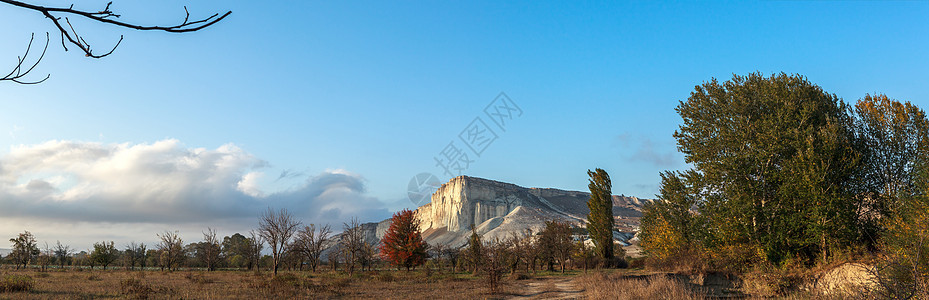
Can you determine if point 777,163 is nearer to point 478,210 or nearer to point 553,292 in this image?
point 553,292

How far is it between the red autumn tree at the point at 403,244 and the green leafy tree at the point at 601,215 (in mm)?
19598

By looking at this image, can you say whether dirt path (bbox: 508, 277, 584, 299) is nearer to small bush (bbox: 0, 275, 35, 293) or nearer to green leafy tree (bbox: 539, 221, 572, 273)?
small bush (bbox: 0, 275, 35, 293)

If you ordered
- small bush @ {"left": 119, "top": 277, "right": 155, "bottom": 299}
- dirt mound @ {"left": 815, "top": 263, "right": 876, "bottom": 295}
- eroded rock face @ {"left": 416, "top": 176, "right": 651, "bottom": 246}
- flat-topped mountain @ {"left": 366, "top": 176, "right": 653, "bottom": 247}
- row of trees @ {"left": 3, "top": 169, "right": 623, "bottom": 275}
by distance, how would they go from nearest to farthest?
small bush @ {"left": 119, "top": 277, "right": 155, "bottom": 299}, dirt mound @ {"left": 815, "top": 263, "right": 876, "bottom": 295}, row of trees @ {"left": 3, "top": 169, "right": 623, "bottom": 275}, flat-topped mountain @ {"left": 366, "top": 176, "right": 653, "bottom": 247}, eroded rock face @ {"left": 416, "top": 176, "right": 651, "bottom": 246}

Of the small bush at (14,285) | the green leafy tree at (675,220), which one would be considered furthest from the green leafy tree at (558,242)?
the small bush at (14,285)

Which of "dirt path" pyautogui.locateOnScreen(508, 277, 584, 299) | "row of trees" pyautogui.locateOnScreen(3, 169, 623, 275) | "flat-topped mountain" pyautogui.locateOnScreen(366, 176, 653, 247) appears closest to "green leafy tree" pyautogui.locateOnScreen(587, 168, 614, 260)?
"row of trees" pyautogui.locateOnScreen(3, 169, 623, 275)

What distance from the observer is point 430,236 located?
160625 millimetres

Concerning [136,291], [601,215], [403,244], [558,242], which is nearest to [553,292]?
[136,291]

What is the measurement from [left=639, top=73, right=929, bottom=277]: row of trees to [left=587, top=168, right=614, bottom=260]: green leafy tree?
23.0 metres

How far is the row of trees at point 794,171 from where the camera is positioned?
65.9ft

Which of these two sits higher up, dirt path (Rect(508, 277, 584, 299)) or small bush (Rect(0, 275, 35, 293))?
small bush (Rect(0, 275, 35, 293))

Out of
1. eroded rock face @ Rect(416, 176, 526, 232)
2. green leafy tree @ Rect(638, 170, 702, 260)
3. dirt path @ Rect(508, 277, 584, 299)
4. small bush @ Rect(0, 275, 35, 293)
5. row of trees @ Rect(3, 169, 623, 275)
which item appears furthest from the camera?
eroded rock face @ Rect(416, 176, 526, 232)

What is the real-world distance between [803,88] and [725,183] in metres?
6.25

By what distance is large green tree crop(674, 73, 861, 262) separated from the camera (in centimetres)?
2012

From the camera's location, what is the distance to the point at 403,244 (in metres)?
42.6
